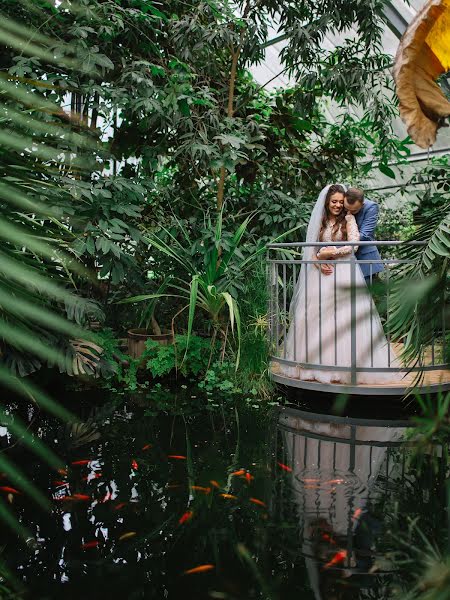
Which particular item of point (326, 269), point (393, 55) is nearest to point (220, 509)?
point (326, 269)

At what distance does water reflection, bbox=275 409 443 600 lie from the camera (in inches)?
83.7

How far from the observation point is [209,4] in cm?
507

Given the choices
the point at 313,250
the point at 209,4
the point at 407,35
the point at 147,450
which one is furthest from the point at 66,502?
the point at 209,4

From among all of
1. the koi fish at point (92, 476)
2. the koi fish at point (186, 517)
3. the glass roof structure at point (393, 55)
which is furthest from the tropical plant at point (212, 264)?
the koi fish at point (186, 517)

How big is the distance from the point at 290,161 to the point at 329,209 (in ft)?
4.87

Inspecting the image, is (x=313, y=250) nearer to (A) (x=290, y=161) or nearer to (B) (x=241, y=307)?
(B) (x=241, y=307)

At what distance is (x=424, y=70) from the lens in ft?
3.31

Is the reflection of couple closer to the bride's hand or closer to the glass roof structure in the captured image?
the bride's hand

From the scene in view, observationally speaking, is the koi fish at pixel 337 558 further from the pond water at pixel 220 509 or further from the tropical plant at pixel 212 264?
the tropical plant at pixel 212 264

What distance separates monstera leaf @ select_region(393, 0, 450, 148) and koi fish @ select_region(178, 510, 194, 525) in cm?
200

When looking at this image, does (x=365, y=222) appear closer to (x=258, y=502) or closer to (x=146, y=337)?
(x=146, y=337)

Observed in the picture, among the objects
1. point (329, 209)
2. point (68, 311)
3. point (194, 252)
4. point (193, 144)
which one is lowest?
point (68, 311)

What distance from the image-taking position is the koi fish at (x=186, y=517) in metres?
2.54

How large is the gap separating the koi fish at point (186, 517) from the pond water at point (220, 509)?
0.05 ft
